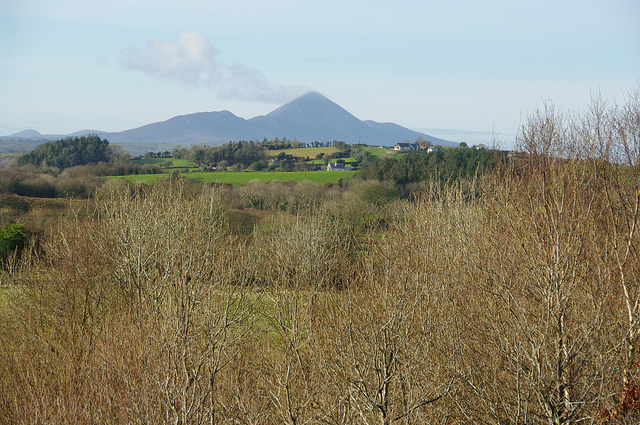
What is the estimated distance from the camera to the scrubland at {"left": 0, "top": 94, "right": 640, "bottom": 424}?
795 centimetres

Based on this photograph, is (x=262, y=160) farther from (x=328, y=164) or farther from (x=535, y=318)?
(x=535, y=318)

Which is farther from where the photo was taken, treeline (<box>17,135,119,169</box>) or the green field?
treeline (<box>17,135,119,169</box>)

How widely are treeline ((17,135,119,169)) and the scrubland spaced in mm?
64728

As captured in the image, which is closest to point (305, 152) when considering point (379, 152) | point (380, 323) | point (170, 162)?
point (379, 152)

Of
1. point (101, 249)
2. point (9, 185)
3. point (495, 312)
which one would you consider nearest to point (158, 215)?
point (101, 249)

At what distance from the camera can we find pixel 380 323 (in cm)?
925

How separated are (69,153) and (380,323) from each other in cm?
8617

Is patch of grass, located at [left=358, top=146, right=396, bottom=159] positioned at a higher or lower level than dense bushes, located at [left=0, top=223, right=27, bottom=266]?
higher

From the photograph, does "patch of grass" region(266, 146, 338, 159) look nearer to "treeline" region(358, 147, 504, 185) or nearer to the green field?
the green field

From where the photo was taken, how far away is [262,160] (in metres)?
92.4

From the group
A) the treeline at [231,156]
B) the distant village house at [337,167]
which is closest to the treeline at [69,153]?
the treeline at [231,156]

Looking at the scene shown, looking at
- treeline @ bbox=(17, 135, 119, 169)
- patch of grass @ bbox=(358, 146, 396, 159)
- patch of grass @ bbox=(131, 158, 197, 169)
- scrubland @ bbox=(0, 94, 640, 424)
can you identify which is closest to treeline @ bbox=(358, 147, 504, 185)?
patch of grass @ bbox=(358, 146, 396, 159)

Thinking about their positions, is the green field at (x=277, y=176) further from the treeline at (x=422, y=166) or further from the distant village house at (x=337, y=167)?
the distant village house at (x=337, y=167)

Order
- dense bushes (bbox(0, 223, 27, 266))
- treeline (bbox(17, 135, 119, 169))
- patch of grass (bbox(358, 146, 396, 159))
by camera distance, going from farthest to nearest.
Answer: patch of grass (bbox(358, 146, 396, 159)) < treeline (bbox(17, 135, 119, 169)) < dense bushes (bbox(0, 223, 27, 266))
